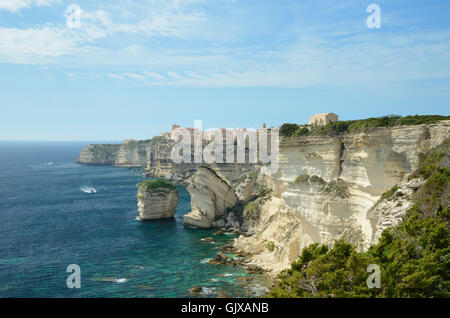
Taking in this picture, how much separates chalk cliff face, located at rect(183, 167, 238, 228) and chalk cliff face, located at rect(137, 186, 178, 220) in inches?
210

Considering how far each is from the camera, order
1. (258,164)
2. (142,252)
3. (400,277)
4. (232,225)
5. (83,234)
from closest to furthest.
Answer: (400,277) → (142,252) → (83,234) → (232,225) → (258,164)

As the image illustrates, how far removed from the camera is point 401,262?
548 inches

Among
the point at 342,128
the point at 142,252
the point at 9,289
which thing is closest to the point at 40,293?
the point at 9,289

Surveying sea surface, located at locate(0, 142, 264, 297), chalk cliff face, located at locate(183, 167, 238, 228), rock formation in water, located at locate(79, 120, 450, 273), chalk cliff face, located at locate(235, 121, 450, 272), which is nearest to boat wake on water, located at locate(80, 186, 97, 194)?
sea surface, located at locate(0, 142, 264, 297)

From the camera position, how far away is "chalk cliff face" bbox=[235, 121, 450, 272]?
21969mm

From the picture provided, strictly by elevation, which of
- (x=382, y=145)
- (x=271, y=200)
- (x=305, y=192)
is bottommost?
(x=271, y=200)

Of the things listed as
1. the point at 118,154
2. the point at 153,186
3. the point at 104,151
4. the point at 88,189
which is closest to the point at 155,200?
the point at 153,186

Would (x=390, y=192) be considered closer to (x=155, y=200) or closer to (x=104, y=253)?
(x=104, y=253)

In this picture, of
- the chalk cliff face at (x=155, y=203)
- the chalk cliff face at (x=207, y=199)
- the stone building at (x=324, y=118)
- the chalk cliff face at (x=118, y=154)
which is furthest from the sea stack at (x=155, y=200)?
the chalk cliff face at (x=118, y=154)

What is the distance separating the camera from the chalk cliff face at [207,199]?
50.1 metres

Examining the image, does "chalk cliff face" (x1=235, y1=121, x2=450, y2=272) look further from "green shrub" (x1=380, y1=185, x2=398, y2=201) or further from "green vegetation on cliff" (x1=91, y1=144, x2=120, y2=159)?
"green vegetation on cliff" (x1=91, y1=144, x2=120, y2=159)
